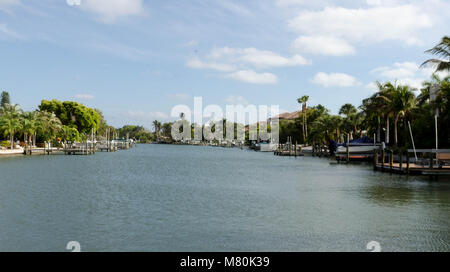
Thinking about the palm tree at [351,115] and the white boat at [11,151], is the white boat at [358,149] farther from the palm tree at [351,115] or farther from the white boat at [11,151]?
the white boat at [11,151]

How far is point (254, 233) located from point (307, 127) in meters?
103

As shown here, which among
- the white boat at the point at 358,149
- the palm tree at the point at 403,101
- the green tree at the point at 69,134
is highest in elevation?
the palm tree at the point at 403,101

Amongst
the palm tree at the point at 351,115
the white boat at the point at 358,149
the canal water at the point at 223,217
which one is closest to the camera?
the canal water at the point at 223,217

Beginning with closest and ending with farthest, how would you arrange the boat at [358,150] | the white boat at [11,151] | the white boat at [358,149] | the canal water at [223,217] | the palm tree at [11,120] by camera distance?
the canal water at [223,217] → the boat at [358,150] → the white boat at [358,149] → the white boat at [11,151] → the palm tree at [11,120]

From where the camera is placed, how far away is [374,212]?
766 inches

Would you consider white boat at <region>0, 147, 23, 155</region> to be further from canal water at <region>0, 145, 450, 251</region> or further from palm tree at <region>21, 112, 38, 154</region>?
canal water at <region>0, 145, 450, 251</region>

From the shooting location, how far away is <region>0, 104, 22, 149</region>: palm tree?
72562 mm

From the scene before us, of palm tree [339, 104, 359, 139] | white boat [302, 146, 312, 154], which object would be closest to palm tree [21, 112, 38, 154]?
palm tree [339, 104, 359, 139]

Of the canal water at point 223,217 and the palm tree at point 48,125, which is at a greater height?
the palm tree at point 48,125

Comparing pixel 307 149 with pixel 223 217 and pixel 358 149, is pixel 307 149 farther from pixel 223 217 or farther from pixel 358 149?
pixel 223 217

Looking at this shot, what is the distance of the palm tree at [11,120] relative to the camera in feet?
238

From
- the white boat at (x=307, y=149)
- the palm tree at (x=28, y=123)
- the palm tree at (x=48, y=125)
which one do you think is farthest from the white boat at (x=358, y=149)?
the palm tree at (x=48, y=125)

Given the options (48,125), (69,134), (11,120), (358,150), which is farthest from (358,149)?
(69,134)

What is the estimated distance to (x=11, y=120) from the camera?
73.8 m
